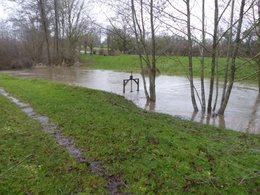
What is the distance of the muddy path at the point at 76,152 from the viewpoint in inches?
131

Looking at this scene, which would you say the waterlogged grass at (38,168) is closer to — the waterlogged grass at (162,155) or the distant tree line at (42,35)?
the waterlogged grass at (162,155)

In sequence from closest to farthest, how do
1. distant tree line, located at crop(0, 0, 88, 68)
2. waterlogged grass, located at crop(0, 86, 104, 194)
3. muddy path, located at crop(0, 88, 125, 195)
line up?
waterlogged grass, located at crop(0, 86, 104, 194) < muddy path, located at crop(0, 88, 125, 195) < distant tree line, located at crop(0, 0, 88, 68)

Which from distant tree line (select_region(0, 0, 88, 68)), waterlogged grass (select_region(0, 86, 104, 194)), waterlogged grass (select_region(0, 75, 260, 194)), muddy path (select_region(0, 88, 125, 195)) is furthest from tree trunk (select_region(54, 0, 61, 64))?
waterlogged grass (select_region(0, 86, 104, 194))

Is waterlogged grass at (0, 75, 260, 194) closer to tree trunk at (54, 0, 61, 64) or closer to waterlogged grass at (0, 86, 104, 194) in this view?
waterlogged grass at (0, 86, 104, 194)

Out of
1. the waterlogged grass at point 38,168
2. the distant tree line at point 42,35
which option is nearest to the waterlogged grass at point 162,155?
the waterlogged grass at point 38,168

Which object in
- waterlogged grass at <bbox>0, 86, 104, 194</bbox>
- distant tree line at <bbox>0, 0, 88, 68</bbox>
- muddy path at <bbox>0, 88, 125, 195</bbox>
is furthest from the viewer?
distant tree line at <bbox>0, 0, 88, 68</bbox>

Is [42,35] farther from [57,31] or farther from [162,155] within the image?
[162,155]

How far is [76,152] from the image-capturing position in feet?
13.8

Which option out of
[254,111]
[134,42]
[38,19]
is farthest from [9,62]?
[254,111]

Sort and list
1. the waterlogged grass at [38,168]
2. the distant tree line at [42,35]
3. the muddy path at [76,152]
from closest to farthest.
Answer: the waterlogged grass at [38,168], the muddy path at [76,152], the distant tree line at [42,35]

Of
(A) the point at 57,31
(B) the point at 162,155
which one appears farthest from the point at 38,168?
(A) the point at 57,31

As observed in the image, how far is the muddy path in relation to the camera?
10.9ft

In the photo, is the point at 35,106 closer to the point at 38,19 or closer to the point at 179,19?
the point at 179,19

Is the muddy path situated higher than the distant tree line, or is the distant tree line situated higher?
the distant tree line
